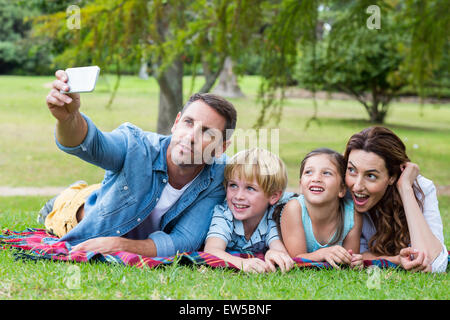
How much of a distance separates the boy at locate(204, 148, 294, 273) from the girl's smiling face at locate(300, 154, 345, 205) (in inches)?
7.8

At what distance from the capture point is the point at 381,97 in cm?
2297

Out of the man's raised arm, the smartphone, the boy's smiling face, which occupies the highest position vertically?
the smartphone

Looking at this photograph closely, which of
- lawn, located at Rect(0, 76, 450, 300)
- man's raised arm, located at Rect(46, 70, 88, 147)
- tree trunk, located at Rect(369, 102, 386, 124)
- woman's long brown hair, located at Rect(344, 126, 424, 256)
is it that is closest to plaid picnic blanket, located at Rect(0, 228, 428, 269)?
lawn, located at Rect(0, 76, 450, 300)

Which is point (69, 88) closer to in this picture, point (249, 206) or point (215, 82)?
point (249, 206)

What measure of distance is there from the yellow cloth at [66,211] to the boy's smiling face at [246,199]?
115 cm

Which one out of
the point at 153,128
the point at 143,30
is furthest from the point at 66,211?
the point at 153,128

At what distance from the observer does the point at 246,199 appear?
146 inches

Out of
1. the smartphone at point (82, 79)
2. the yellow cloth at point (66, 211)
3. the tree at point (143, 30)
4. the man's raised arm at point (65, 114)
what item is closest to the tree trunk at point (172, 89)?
the tree at point (143, 30)

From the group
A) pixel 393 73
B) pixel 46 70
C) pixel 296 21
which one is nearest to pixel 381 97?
pixel 393 73

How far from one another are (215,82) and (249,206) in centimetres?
923

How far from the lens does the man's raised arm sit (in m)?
2.86

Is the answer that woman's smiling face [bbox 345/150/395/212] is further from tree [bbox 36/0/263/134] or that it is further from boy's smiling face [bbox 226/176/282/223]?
tree [bbox 36/0/263/134]

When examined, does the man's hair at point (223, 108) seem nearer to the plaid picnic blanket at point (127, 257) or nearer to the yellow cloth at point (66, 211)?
the plaid picnic blanket at point (127, 257)
